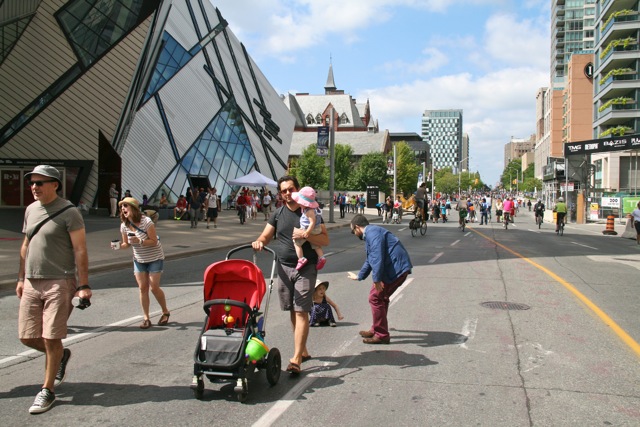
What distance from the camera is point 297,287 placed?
5367 millimetres

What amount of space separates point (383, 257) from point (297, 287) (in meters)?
1.29

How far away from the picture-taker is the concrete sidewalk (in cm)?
1300

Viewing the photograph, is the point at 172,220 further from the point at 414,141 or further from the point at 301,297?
the point at 414,141

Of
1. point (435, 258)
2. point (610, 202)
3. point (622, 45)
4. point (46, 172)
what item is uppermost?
point (622, 45)

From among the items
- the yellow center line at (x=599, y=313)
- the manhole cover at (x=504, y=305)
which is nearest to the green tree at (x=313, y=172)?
the yellow center line at (x=599, y=313)

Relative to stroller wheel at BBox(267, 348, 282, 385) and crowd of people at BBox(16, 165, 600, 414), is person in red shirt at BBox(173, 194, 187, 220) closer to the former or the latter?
crowd of people at BBox(16, 165, 600, 414)

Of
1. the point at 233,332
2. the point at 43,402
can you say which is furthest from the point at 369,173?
the point at 43,402

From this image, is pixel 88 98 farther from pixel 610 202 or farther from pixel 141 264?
pixel 610 202

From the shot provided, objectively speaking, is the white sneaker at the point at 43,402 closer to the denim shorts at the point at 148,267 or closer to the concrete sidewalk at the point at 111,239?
the denim shorts at the point at 148,267

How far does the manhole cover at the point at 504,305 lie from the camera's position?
864cm

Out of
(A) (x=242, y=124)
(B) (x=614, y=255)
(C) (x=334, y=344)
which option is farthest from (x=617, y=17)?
(C) (x=334, y=344)

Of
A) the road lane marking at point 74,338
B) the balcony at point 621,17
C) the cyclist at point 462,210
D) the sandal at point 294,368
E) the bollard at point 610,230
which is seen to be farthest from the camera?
the balcony at point 621,17

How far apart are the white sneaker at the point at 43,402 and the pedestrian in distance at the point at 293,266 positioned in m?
2.03

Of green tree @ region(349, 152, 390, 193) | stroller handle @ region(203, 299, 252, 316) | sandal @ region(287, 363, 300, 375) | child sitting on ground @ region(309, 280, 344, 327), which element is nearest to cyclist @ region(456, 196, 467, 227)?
child sitting on ground @ region(309, 280, 344, 327)
